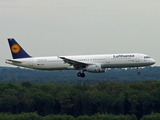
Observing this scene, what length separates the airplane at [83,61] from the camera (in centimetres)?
8281

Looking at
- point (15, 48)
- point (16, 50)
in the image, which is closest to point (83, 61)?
point (16, 50)

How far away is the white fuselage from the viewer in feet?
271

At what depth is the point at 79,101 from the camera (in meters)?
122

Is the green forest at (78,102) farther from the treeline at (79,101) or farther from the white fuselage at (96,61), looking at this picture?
the white fuselage at (96,61)

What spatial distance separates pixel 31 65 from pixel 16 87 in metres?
41.0

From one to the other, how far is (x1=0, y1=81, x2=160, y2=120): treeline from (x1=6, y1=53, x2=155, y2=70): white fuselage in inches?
1209

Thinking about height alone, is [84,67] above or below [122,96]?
above

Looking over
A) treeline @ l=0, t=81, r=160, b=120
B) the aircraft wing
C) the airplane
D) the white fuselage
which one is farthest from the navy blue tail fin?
treeline @ l=0, t=81, r=160, b=120

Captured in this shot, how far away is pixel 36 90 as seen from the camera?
12644 centimetres

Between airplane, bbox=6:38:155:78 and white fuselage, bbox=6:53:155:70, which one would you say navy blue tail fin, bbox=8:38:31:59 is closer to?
airplane, bbox=6:38:155:78

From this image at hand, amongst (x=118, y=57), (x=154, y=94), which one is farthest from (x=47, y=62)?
(x=154, y=94)

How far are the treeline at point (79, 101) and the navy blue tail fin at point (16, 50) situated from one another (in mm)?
27458

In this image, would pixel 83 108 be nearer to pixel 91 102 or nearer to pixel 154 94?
pixel 91 102

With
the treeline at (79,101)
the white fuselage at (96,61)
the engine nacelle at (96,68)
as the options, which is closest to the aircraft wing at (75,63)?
the white fuselage at (96,61)
